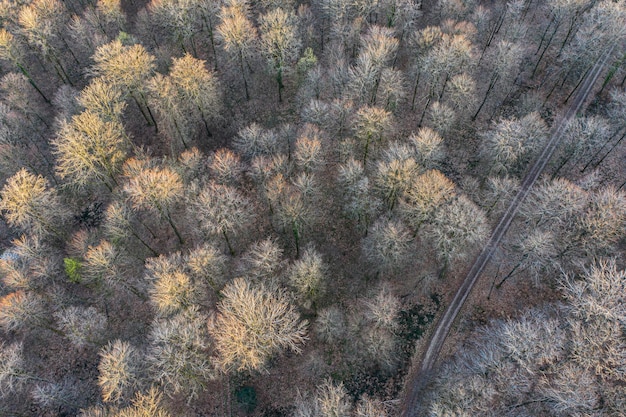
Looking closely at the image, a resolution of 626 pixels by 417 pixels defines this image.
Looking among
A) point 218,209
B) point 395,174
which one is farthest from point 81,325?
point 395,174

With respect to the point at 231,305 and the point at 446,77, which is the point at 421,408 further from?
the point at 446,77

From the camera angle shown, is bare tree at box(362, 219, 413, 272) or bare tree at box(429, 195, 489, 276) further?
bare tree at box(362, 219, 413, 272)

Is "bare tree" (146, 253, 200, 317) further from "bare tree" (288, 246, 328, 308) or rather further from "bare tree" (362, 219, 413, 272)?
"bare tree" (362, 219, 413, 272)

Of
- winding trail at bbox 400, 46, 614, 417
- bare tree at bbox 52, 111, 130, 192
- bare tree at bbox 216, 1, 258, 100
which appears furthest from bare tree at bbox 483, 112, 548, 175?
bare tree at bbox 52, 111, 130, 192

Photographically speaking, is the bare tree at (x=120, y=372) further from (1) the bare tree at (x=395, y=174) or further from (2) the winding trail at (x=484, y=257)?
(1) the bare tree at (x=395, y=174)

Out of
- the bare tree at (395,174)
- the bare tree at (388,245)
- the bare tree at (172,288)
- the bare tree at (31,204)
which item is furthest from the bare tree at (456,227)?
the bare tree at (31,204)

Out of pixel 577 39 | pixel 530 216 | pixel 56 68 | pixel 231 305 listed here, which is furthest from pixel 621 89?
pixel 56 68
